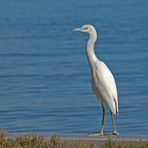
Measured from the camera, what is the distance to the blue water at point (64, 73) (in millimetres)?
17266

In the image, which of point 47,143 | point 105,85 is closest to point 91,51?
point 105,85

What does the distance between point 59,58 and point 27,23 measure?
64.7 feet

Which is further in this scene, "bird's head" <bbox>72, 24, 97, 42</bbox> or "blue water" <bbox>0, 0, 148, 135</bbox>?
"blue water" <bbox>0, 0, 148, 135</bbox>

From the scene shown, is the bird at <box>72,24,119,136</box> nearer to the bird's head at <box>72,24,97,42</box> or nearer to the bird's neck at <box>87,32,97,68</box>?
the bird's neck at <box>87,32,97,68</box>

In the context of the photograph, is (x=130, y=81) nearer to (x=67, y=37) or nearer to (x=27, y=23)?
(x=67, y=37)

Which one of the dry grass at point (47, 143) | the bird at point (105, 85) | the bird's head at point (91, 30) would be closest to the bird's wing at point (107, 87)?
the bird at point (105, 85)

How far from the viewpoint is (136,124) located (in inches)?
656

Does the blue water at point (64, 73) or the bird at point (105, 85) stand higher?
the blue water at point (64, 73)

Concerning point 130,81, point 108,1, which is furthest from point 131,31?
point 108,1

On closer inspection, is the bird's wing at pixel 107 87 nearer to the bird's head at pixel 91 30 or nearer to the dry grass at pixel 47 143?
the bird's head at pixel 91 30

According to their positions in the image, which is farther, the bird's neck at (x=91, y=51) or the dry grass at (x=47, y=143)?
the bird's neck at (x=91, y=51)

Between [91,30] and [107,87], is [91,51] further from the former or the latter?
[107,87]

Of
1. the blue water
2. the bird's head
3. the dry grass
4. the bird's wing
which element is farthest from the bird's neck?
the dry grass

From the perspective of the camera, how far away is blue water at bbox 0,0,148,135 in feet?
56.6
